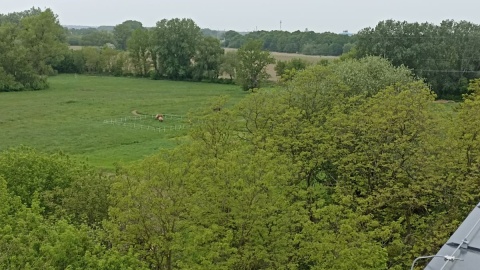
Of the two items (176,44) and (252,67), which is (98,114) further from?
(176,44)

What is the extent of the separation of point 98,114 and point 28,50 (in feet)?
114

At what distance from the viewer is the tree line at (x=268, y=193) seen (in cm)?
1540

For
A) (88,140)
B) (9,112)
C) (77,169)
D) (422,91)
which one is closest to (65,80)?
(9,112)

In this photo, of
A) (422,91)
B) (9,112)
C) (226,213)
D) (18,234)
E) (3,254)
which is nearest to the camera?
(3,254)

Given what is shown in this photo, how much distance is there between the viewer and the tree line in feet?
50.5

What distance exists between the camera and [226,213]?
54.4ft

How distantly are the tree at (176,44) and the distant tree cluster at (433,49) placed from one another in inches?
1605

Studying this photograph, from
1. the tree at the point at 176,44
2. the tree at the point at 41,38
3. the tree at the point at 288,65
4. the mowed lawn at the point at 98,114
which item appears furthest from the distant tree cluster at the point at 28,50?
the tree at the point at 288,65

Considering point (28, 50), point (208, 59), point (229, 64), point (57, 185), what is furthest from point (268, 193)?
point (208, 59)

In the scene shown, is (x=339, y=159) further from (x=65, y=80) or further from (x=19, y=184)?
(x=65, y=80)

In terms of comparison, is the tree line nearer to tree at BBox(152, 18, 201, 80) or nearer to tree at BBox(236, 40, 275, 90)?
tree at BBox(236, 40, 275, 90)

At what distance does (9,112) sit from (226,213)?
56369mm

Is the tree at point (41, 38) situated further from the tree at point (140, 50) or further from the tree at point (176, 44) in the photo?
the tree at point (176, 44)

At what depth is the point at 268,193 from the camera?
17.1m
